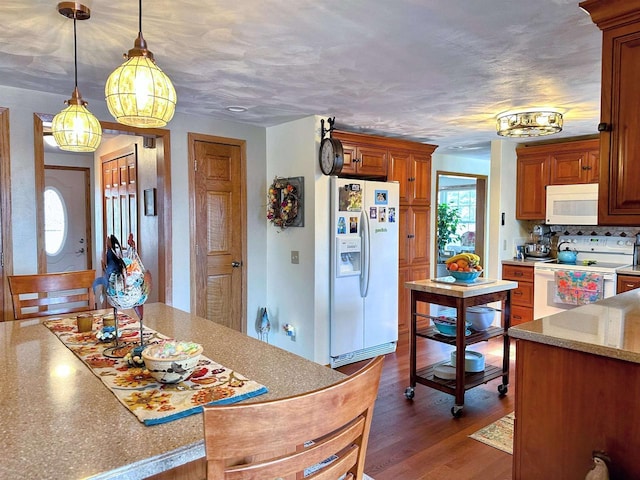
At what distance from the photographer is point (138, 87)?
4.75ft

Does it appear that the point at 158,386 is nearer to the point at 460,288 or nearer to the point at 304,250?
the point at 460,288

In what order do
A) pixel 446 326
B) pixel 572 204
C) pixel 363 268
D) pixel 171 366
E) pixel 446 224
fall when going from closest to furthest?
1. pixel 171 366
2. pixel 446 326
3. pixel 363 268
4. pixel 572 204
5. pixel 446 224

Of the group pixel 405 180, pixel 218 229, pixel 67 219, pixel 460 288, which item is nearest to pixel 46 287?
pixel 218 229

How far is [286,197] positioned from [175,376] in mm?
2904

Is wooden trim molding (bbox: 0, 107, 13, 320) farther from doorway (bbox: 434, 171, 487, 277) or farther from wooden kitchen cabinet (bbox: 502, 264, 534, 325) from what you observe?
doorway (bbox: 434, 171, 487, 277)

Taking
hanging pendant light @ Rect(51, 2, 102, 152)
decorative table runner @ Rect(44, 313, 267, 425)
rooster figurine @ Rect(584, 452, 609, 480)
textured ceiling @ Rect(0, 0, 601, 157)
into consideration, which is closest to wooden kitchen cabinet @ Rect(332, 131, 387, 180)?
textured ceiling @ Rect(0, 0, 601, 157)

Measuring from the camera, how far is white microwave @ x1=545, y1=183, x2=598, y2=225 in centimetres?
466

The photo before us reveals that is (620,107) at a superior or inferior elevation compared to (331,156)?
inferior

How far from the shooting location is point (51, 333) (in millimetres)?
1886

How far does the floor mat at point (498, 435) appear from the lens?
267cm

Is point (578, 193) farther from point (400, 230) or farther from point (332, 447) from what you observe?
point (332, 447)

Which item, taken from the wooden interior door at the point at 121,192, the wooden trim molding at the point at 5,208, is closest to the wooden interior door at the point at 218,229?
the wooden interior door at the point at 121,192

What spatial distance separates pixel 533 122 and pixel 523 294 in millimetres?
2129

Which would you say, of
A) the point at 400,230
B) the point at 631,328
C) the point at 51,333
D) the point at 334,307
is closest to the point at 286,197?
the point at 334,307
